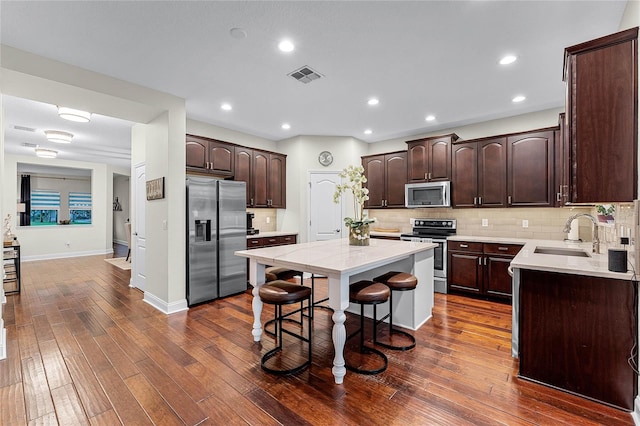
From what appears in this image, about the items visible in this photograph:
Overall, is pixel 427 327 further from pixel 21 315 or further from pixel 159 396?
pixel 21 315

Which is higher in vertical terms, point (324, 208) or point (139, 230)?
point (324, 208)

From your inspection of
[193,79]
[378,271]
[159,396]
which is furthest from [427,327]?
[193,79]

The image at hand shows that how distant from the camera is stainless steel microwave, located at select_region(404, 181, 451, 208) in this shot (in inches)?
183

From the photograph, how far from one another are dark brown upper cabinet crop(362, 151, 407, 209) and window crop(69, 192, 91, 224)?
8765 millimetres

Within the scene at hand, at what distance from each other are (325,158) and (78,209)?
27.8 feet

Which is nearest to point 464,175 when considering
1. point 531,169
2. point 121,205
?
point 531,169

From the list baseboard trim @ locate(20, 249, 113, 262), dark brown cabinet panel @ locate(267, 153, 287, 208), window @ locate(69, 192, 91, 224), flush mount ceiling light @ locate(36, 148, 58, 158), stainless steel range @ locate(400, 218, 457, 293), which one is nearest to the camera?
stainless steel range @ locate(400, 218, 457, 293)

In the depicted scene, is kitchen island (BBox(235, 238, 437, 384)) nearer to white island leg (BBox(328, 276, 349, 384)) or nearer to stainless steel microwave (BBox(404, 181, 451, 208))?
white island leg (BBox(328, 276, 349, 384))

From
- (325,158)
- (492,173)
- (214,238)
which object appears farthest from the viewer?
(325,158)

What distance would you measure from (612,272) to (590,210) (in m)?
2.87

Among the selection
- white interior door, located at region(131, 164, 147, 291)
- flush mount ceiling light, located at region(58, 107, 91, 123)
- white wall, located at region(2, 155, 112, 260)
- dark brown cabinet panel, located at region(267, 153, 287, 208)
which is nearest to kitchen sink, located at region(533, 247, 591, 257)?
dark brown cabinet panel, located at region(267, 153, 287, 208)

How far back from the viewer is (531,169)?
4074 mm

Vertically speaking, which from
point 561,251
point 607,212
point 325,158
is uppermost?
point 325,158

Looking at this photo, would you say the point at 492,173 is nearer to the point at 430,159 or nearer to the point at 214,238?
the point at 430,159
